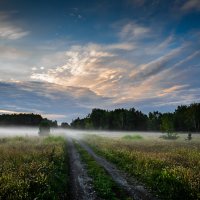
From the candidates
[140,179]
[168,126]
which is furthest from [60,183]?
[168,126]

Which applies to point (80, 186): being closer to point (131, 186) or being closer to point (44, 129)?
point (131, 186)

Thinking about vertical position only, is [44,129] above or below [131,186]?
above

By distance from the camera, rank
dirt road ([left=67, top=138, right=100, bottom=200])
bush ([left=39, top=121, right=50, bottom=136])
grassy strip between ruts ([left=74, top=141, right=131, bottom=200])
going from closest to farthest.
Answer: dirt road ([left=67, top=138, right=100, bottom=200]) → grassy strip between ruts ([left=74, top=141, right=131, bottom=200]) → bush ([left=39, top=121, right=50, bottom=136])

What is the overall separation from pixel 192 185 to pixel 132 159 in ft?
36.3

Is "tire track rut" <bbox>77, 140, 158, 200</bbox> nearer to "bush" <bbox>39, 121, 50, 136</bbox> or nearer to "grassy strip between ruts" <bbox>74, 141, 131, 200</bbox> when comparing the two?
"grassy strip between ruts" <bbox>74, 141, 131, 200</bbox>

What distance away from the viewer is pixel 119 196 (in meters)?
13.5

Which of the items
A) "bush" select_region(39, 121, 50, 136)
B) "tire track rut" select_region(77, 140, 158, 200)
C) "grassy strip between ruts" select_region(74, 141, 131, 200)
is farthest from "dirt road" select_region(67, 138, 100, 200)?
"bush" select_region(39, 121, 50, 136)

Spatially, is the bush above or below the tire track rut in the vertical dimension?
above

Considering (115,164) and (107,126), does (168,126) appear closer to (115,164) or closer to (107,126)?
(115,164)

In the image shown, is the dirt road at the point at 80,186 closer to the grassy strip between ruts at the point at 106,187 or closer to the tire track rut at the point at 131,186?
the grassy strip between ruts at the point at 106,187

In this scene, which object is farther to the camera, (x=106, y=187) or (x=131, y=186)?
(x=131, y=186)

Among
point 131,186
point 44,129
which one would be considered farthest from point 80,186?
point 44,129

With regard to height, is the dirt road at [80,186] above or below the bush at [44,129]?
below

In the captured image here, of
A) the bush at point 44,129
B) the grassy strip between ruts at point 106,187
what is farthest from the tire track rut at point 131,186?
the bush at point 44,129
